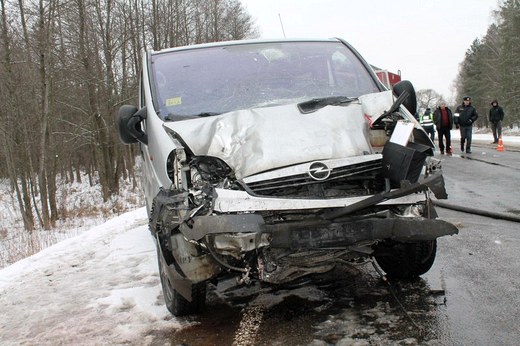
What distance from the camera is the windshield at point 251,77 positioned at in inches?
151

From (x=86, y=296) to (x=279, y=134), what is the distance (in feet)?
8.90

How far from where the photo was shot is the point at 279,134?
3.23m

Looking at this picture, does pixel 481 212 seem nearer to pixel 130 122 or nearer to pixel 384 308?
pixel 384 308

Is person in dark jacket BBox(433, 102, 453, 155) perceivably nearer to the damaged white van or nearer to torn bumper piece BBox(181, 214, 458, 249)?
the damaged white van

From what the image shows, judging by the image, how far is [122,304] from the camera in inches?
166

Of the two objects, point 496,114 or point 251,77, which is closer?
point 251,77

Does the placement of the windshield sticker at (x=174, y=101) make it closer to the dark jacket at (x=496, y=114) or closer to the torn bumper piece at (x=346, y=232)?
the torn bumper piece at (x=346, y=232)

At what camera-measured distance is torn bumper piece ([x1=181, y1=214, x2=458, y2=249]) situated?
9.50 feet

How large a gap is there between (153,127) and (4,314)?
2368mm

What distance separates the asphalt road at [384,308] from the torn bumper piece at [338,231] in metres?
0.62

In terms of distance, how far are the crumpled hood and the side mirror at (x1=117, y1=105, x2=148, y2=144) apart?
0.68 meters

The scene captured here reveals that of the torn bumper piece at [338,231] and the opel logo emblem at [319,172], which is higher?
the opel logo emblem at [319,172]

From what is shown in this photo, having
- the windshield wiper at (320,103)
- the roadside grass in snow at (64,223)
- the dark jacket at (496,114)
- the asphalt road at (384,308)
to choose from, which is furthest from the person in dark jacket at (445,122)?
the windshield wiper at (320,103)

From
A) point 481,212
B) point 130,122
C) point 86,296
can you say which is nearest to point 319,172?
point 130,122
